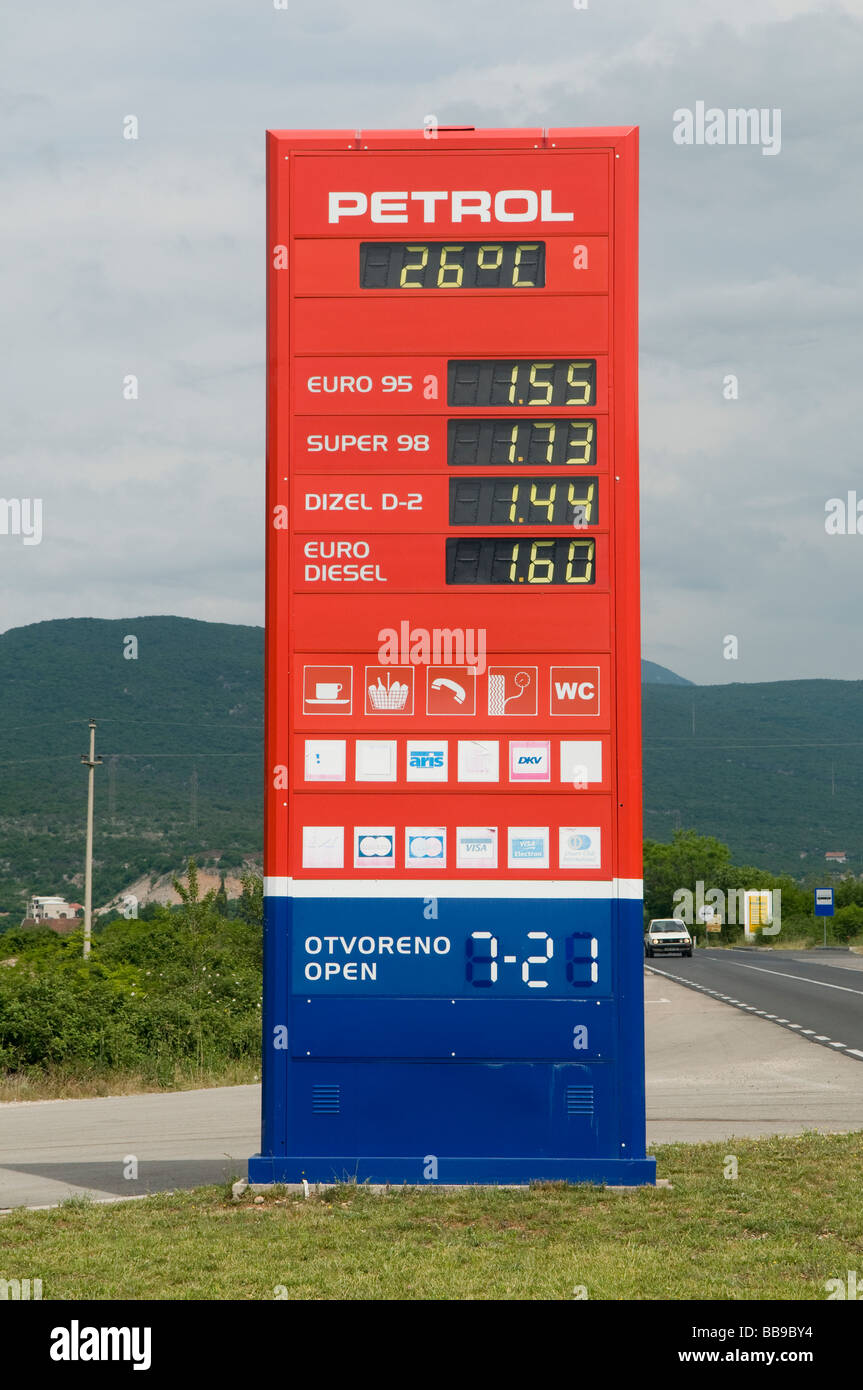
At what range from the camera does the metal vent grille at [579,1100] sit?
438 inches

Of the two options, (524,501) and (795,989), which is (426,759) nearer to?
(524,501)

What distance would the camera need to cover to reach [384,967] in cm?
1127

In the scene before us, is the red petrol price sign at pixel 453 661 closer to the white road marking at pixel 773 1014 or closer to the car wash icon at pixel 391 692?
the car wash icon at pixel 391 692

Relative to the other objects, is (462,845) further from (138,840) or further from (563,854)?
(138,840)

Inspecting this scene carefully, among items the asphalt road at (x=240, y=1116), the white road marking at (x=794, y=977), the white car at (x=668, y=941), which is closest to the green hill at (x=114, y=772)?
the white car at (x=668, y=941)

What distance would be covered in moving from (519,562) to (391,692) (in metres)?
1.30

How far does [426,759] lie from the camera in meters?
11.4

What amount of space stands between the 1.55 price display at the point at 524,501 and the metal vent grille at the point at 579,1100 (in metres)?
3.95

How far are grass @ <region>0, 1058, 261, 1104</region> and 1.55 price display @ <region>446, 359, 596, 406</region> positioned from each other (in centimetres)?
1201

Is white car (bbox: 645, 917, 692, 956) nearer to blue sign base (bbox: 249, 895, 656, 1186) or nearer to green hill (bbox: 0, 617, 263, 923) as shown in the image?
green hill (bbox: 0, 617, 263, 923)

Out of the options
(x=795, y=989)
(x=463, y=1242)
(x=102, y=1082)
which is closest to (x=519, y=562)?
(x=463, y=1242)

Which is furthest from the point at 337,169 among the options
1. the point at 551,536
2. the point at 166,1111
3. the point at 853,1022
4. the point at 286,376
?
the point at 853,1022
